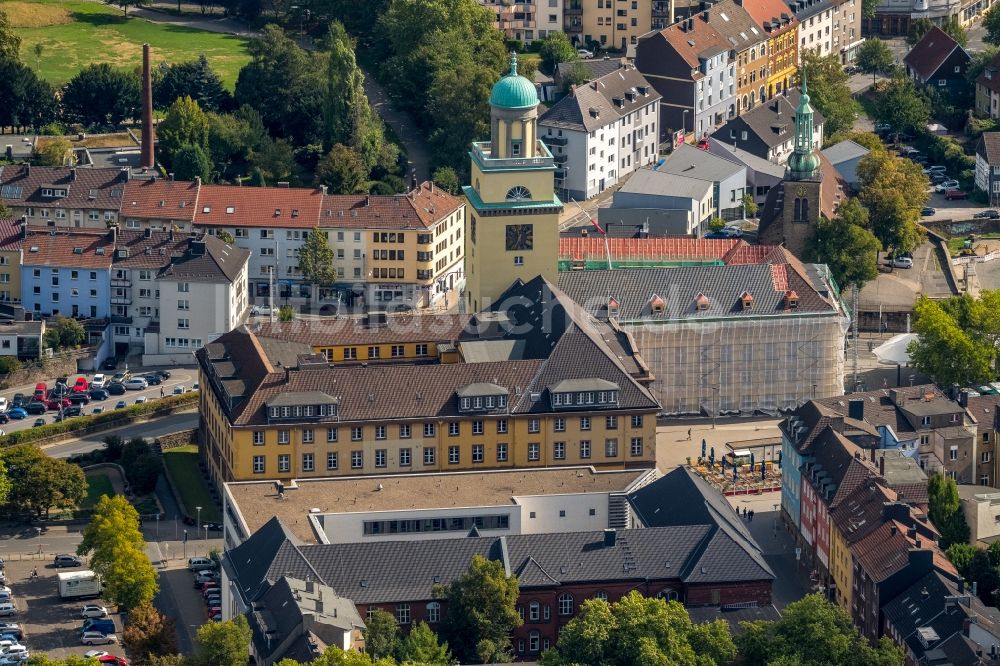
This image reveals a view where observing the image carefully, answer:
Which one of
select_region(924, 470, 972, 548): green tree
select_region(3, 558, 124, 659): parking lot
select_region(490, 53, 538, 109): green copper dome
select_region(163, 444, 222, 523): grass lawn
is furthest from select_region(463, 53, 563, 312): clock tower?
select_region(3, 558, 124, 659): parking lot

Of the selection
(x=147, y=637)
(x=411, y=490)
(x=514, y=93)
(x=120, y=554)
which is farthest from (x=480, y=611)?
(x=514, y=93)

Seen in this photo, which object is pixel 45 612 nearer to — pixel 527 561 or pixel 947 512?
pixel 527 561

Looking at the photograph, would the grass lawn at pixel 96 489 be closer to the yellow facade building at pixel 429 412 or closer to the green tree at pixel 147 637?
the yellow facade building at pixel 429 412

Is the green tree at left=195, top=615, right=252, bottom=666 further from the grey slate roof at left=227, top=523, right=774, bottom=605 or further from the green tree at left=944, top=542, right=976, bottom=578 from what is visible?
the green tree at left=944, top=542, right=976, bottom=578

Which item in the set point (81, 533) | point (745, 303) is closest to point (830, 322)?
point (745, 303)

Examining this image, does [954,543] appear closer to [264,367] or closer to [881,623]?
[881,623]
